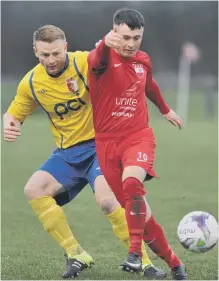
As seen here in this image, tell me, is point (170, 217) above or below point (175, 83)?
below

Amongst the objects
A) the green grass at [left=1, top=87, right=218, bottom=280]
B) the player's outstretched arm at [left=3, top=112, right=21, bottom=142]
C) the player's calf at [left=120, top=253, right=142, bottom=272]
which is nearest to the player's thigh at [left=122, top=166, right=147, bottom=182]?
the player's calf at [left=120, top=253, right=142, bottom=272]

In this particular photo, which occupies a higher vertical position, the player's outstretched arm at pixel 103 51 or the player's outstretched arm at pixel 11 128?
the player's outstretched arm at pixel 103 51

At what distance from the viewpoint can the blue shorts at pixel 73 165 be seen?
7.60m

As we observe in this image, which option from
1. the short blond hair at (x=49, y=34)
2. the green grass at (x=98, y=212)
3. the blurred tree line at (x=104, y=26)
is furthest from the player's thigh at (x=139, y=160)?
the blurred tree line at (x=104, y=26)

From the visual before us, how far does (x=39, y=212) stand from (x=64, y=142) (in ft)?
2.22

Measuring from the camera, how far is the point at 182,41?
166ft

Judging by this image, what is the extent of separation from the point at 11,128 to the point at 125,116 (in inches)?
42.3

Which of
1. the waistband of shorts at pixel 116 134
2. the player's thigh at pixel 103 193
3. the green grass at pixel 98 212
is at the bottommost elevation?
the green grass at pixel 98 212

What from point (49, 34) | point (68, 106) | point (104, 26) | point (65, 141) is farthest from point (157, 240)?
point (104, 26)

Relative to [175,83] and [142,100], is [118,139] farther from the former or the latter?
[175,83]

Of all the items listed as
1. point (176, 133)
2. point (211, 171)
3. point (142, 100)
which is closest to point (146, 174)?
point (142, 100)

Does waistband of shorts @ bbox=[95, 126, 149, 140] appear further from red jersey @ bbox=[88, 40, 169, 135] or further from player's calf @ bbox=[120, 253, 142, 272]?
player's calf @ bbox=[120, 253, 142, 272]

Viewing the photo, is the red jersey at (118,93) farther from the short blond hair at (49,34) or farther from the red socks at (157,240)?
the red socks at (157,240)

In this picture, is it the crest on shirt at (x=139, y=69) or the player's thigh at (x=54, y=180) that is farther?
the player's thigh at (x=54, y=180)
